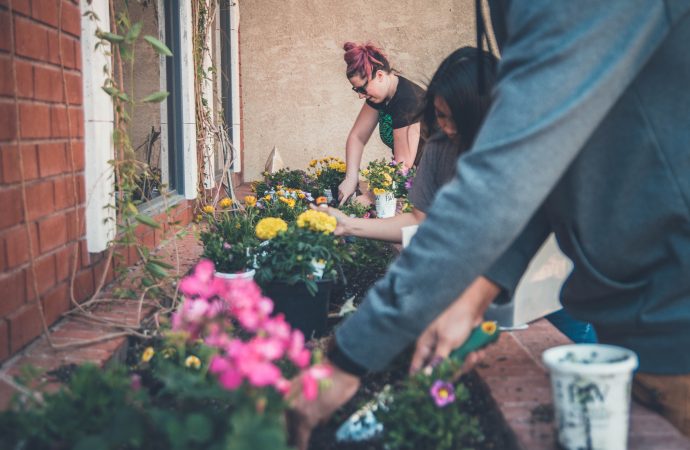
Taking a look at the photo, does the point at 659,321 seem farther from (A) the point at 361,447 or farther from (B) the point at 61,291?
(B) the point at 61,291

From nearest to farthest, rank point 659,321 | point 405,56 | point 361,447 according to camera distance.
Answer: point 659,321 < point 361,447 < point 405,56

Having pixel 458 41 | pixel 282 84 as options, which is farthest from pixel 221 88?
pixel 458 41

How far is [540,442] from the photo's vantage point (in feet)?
5.01

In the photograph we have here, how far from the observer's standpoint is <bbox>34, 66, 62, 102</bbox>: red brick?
86.5 inches

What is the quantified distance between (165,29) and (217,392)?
155 inches

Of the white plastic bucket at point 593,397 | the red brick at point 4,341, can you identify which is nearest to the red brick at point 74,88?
the red brick at point 4,341

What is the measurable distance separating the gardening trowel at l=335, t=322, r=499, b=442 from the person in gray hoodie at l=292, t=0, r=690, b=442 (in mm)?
178

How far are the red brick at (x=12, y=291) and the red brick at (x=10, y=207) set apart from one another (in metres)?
0.16

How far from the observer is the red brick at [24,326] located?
2.03 m

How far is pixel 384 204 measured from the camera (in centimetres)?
466

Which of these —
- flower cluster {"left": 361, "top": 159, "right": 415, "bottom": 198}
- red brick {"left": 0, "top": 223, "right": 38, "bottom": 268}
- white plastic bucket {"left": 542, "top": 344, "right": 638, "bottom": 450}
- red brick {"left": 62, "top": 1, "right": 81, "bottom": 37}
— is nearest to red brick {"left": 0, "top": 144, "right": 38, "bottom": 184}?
red brick {"left": 0, "top": 223, "right": 38, "bottom": 268}

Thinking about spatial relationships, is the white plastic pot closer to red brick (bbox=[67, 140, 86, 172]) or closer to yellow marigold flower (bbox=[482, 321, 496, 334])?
red brick (bbox=[67, 140, 86, 172])

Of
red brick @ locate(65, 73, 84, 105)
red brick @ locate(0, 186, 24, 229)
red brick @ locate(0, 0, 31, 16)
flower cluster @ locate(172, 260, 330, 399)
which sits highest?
red brick @ locate(0, 0, 31, 16)

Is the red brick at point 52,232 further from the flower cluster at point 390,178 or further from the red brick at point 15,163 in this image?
the flower cluster at point 390,178
